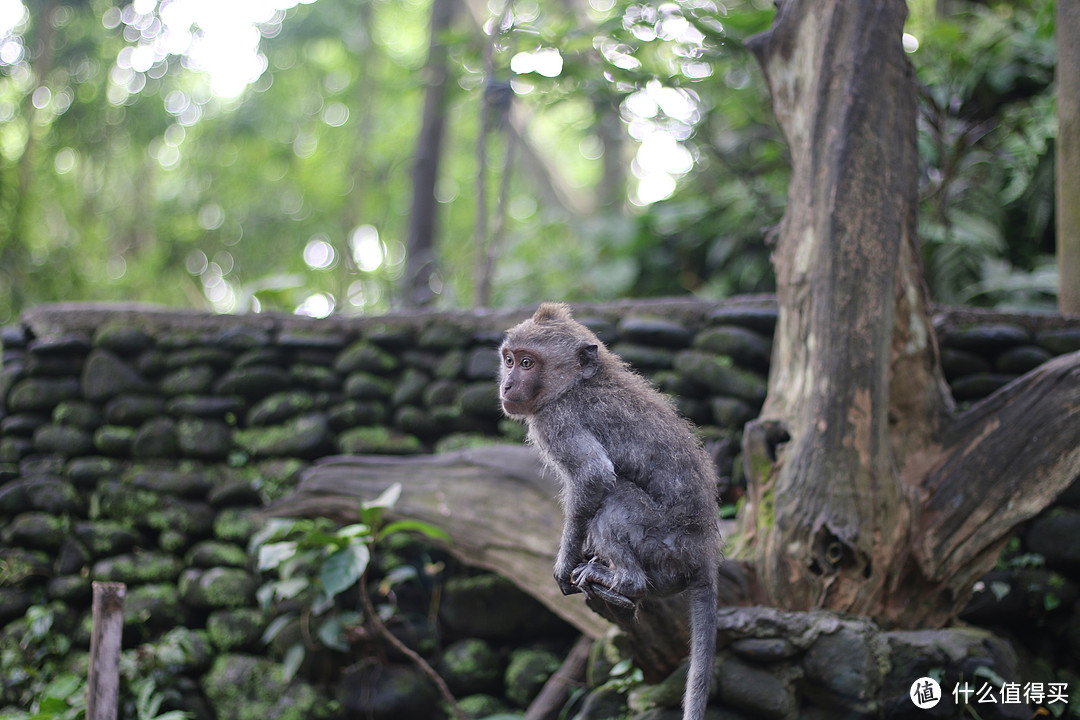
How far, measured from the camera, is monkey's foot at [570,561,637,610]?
9.57 ft

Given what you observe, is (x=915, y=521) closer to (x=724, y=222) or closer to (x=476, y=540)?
(x=476, y=540)

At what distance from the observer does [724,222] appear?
26.2 feet

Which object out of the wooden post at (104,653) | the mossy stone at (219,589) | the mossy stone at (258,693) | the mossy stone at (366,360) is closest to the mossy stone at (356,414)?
the mossy stone at (366,360)

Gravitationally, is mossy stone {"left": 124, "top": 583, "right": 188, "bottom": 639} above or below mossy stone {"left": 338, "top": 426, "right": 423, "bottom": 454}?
below

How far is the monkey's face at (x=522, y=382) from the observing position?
3457mm

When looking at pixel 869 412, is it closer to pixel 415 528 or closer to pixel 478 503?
pixel 478 503

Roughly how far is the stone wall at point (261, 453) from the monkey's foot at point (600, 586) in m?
2.01

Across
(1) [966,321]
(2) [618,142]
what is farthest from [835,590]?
(2) [618,142]

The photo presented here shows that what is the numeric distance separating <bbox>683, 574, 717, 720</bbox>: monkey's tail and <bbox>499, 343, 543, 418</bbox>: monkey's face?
1076 mm

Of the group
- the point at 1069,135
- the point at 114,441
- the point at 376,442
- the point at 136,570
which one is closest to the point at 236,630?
the point at 136,570

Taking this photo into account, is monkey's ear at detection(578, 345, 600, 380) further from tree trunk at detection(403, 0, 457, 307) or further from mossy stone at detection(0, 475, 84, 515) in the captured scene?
tree trunk at detection(403, 0, 457, 307)

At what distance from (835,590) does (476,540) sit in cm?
211

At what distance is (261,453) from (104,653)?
2198 mm

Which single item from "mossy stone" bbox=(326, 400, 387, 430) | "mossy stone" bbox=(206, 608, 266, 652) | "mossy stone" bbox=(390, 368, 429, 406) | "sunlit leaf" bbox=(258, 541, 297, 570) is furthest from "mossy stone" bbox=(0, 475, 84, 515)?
"mossy stone" bbox=(390, 368, 429, 406)
